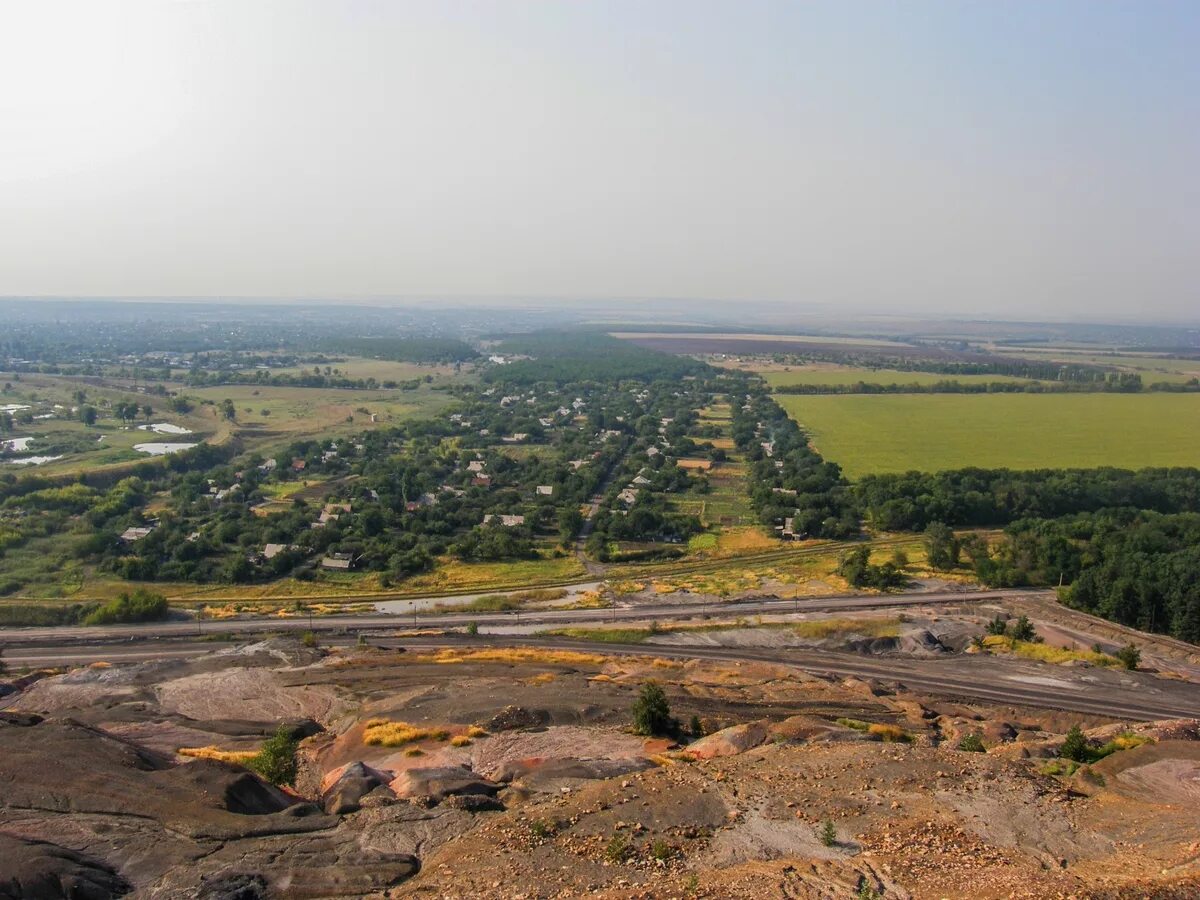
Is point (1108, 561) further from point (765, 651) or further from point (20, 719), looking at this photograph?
point (20, 719)

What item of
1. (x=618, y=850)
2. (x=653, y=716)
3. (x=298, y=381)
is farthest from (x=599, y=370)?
(x=618, y=850)

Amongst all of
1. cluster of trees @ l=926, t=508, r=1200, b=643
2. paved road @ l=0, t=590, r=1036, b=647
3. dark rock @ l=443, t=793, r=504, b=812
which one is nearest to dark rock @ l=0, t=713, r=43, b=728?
dark rock @ l=443, t=793, r=504, b=812

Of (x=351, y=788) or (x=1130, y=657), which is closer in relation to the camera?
(x=351, y=788)

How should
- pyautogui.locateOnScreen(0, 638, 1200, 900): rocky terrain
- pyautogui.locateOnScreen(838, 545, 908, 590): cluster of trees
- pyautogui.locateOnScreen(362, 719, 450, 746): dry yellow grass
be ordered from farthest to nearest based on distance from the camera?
pyautogui.locateOnScreen(838, 545, 908, 590): cluster of trees, pyautogui.locateOnScreen(362, 719, 450, 746): dry yellow grass, pyautogui.locateOnScreen(0, 638, 1200, 900): rocky terrain

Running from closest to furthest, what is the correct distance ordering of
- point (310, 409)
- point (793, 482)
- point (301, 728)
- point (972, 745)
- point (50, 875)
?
1. point (50, 875)
2. point (972, 745)
3. point (301, 728)
4. point (793, 482)
5. point (310, 409)

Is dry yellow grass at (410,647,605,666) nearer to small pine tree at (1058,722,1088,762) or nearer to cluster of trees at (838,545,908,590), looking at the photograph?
small pine tree at (1058,722,1088,762)

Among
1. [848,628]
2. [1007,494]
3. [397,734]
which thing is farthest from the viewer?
[1007,494]

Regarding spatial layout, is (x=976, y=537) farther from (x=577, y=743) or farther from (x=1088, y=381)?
(x=1088, y=381)
